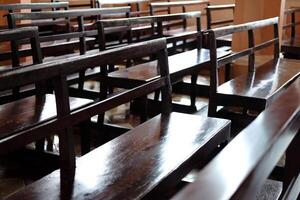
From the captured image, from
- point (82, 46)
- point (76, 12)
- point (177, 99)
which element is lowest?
point (177, 99)

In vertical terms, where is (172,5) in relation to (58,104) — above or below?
above

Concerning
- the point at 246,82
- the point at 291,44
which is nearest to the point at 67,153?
the point at 246,82

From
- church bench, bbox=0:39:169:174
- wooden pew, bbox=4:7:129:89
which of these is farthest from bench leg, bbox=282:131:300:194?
wooden pew, bbox=4:7:129:89

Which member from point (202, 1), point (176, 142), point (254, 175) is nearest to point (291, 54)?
point (202, 1)

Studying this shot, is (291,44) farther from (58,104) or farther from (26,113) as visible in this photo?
(58,104)

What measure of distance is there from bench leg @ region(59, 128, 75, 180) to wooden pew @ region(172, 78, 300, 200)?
88 cm

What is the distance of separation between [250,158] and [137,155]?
1.07 metres

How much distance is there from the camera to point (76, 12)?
368 centimetres

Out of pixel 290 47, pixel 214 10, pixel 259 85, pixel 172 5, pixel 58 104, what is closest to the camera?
pixel 58 104

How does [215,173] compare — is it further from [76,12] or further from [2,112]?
[76,12]

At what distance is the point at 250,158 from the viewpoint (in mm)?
805

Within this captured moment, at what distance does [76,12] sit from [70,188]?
2428 mm

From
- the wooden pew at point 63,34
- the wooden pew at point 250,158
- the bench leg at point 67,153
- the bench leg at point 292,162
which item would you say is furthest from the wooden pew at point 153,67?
the wooden pew at point 250,158

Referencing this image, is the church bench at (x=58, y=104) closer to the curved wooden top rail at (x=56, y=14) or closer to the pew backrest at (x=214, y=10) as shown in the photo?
the curved wooden top rail at (x=56, y=14)
